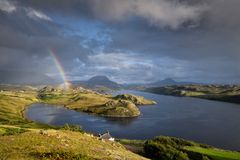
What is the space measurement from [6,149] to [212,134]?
170 meters

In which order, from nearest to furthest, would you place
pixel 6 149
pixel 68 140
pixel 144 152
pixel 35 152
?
pixel 35 152 < pixel 6 149 < pixel 68 140 < pixel 144 152

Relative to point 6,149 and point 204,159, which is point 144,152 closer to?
→ point 204,159

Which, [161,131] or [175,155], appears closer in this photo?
[175,155]

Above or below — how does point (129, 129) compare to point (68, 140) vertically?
below

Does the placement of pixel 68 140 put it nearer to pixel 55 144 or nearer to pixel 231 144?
pixel 55 144

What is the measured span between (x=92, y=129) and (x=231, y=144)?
303 feet

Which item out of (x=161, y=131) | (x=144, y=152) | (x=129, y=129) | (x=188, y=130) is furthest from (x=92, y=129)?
(x=144, y=152)

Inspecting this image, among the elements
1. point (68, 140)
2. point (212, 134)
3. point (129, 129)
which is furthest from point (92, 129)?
point (68, 140)

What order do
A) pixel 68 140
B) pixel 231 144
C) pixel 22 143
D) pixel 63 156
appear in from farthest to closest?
pixel 231 144 → pixel 68 140 → pixel 22 143 → pixel 63 156

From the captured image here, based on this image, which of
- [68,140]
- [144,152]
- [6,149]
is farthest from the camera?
[144,152]

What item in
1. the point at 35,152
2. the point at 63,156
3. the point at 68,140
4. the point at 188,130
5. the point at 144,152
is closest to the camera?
the point at 63,156

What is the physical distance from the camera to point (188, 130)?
644 ft

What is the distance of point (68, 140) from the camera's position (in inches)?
1598

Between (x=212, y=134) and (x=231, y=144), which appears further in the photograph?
(x=212, y=134)
